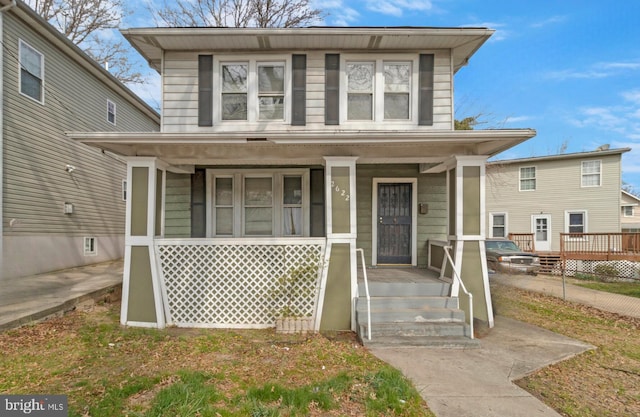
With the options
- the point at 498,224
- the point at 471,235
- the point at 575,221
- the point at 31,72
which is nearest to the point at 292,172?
the point at 471,235

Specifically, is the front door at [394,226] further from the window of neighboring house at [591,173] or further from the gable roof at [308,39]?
the window of neighboring house at [591,173]

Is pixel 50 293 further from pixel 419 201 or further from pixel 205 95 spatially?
pixel 419 201

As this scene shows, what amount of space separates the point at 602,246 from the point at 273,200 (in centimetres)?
1454

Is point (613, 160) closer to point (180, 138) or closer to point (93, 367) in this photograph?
point (180, 138)

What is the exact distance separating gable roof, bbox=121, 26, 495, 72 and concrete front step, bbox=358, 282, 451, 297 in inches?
186

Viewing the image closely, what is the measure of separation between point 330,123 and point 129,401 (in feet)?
17.9

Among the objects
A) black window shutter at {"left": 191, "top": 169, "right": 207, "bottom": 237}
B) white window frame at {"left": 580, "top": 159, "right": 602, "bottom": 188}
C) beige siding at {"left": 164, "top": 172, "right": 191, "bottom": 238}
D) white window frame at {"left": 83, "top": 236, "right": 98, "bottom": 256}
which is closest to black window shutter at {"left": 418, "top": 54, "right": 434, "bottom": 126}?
black window shutter at {"left": 191, "top": 169, "right": 207, "bottom": 237}

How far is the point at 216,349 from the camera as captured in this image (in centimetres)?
432

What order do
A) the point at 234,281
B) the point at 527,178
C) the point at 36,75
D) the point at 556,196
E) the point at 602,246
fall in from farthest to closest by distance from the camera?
the point at 527,178
the point at 556,196
the point at 602,246
the point at 36,75
the point at 234,281

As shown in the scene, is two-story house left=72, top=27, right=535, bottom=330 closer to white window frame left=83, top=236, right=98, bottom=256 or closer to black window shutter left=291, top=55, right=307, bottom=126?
black window shutter left=291, top=55, right=307, bottom=126

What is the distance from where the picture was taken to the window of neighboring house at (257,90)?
675 centimetres

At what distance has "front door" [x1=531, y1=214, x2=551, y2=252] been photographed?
16291 mm

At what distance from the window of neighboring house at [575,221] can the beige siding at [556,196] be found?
0.15 metres

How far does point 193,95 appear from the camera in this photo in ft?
21.9
